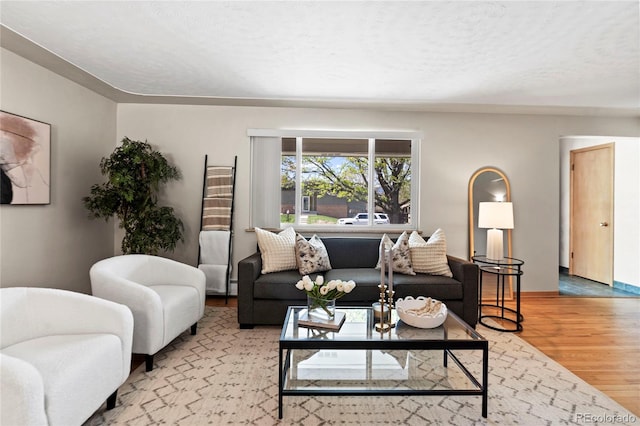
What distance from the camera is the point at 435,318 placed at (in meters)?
2.08

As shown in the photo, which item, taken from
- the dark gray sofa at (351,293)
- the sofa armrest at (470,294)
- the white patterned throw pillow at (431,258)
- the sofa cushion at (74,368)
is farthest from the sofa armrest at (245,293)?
the sofa armrest at (470,294)

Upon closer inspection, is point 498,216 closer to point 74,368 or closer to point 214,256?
point 214,256

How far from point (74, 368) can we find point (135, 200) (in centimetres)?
240

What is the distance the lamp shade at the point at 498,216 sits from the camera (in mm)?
3545

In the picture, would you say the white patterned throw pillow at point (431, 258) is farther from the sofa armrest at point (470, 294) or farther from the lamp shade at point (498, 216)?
the lamp shade at point (498, 216)

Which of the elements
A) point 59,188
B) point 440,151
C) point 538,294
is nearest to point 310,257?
point 440,151

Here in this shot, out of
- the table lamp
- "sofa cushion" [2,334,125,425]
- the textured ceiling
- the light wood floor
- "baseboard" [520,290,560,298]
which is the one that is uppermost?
the textured ceiling

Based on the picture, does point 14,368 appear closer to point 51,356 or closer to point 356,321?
point 51,356

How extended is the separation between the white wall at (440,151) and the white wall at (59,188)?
532 millimetres

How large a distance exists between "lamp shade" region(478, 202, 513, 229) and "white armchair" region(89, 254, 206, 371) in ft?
9.95

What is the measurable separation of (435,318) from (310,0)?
209 cm

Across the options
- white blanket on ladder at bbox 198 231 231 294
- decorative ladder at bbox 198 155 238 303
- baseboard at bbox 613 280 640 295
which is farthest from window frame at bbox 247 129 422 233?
baseboard at bbox 613 280 640 295

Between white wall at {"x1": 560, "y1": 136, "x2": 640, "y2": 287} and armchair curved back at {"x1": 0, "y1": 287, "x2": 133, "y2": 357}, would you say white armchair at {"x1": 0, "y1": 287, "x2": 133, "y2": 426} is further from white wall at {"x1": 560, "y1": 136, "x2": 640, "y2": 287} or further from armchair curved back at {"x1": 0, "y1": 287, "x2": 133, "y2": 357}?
white wall at {"x1": 560, "y1": 136, "x2": 640, "y2": 287}

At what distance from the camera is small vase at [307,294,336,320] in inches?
87.7
